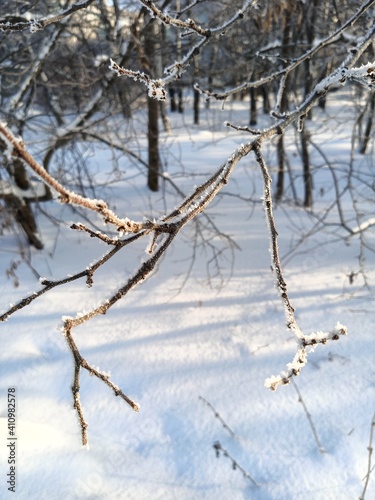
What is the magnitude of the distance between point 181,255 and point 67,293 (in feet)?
3.95

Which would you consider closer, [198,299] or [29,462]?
[29,462]

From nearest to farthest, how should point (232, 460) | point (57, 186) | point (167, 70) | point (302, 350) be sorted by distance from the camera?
1. point (57, 186)
2. point (302, 350)
3. point (167, 70)
4. point (232, 460)

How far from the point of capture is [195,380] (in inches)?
117

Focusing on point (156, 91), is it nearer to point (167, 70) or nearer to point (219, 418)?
Answer: point (167, 70)

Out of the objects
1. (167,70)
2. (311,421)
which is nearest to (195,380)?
(311,421)

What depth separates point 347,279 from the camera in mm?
3758

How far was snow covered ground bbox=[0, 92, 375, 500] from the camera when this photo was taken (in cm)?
231

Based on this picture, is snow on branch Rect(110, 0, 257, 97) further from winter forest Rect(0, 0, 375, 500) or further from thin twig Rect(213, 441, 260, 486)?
thin twig Rect(213, 441, 260, 486)

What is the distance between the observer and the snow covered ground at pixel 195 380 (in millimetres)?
2312

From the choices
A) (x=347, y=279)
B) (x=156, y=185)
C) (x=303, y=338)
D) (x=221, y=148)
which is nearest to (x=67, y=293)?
(x=156, y=185)

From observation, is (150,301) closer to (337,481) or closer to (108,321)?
(108,321)

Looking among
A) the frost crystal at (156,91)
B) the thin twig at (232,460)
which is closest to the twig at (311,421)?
the thin twig at (232,460)

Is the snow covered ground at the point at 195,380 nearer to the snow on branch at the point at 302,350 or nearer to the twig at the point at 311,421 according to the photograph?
the twig at the point at 311,421

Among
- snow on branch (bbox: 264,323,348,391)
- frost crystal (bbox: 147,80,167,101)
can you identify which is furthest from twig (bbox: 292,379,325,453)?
frost crystal (bbox: 147,80,167,101)
